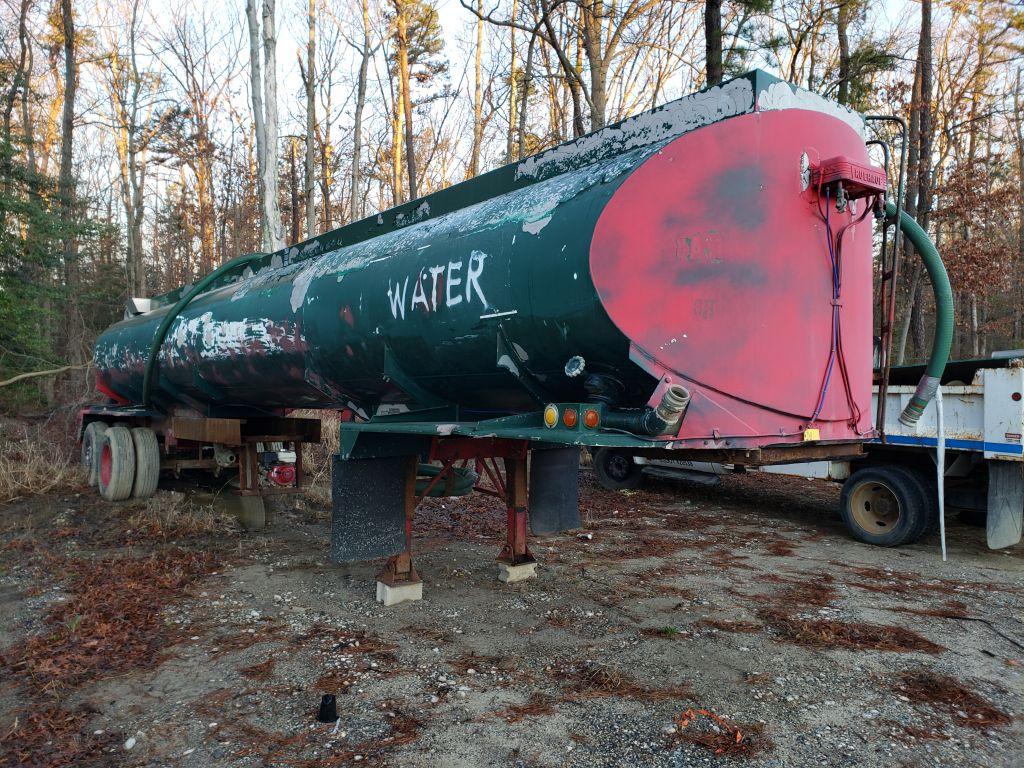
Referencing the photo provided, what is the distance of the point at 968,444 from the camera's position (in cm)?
655

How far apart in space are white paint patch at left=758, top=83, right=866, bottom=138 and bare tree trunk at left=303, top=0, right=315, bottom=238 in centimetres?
1658

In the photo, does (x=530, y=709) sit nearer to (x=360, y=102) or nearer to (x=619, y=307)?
(x=619, y=307)

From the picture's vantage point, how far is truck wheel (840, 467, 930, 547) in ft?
22.7

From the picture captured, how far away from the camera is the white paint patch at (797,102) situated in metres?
3.37

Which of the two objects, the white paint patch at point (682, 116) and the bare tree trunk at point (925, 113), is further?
the bare tree trunk at point (925, 113)

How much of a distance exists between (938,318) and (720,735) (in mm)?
2559

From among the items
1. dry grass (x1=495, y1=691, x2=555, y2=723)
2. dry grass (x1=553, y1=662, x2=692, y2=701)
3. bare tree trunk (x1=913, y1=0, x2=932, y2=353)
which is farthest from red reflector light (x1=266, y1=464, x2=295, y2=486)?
bare tree trunk (x1=913, y1=0, x2=932, y2=353)

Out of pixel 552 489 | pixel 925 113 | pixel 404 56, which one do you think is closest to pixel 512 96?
pixel 404 56

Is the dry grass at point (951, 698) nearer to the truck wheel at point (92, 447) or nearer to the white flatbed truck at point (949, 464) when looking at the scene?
A: the white flatbed truck at point (949, 464)

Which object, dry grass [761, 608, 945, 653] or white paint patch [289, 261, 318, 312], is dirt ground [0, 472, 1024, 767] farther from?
white paint patch [289, 261, 318, 312]

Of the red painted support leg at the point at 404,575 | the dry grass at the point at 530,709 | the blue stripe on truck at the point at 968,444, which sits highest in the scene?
the blue stripe on truck at the point at 968,444

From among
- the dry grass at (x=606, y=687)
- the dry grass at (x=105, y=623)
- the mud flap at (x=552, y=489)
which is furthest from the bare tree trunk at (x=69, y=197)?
the dry grass at (x=606, y=687)

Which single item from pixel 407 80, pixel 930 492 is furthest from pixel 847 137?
pixel 407 80

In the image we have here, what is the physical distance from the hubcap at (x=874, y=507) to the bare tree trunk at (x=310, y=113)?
15453 mm
